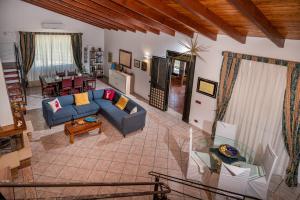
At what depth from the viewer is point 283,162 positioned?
506 centimetres

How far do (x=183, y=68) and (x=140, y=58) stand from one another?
3503 mm

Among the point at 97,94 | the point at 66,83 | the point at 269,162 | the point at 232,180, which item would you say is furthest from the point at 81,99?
the point at 269,162

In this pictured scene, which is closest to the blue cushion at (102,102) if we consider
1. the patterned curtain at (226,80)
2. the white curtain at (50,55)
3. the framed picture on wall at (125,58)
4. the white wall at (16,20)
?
the framed picture on wall at (125,58)

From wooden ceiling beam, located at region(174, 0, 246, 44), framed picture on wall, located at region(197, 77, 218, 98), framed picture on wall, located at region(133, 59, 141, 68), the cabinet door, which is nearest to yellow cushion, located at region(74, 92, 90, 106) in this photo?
the cabinet door

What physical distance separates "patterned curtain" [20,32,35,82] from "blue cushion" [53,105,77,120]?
4.03 metres

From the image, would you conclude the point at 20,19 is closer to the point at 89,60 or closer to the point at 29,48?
the point at 29,48

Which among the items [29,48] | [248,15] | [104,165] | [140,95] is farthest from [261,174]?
[29,48]

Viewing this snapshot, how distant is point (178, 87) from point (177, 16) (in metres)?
7.10

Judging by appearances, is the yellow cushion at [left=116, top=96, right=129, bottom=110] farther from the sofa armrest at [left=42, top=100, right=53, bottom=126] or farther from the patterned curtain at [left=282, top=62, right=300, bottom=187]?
the patterned curtain at [left=282, top=62, right=300, bottom=187]

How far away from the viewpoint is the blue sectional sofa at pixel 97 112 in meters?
6.36

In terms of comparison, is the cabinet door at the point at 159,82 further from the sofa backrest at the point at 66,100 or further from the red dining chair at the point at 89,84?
the sofa backrest at the point at 66,100

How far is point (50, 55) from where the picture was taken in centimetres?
1020

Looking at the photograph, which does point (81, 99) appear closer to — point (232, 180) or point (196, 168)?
point (196, 168)

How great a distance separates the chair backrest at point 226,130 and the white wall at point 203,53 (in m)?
1.31
